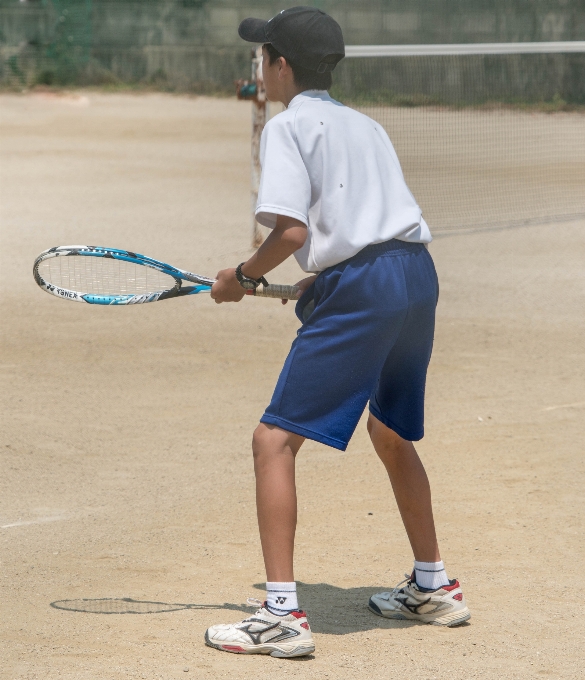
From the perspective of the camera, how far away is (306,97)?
3135 mm

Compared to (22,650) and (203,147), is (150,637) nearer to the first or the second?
(22,650)

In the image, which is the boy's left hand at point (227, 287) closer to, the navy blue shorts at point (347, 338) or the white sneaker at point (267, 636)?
the navy blue shorts at point (347, 338)

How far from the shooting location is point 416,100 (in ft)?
59.8

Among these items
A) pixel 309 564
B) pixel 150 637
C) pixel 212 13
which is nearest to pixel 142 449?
pixel 309 564

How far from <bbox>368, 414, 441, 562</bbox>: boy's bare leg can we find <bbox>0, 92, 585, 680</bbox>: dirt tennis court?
27 centimetres

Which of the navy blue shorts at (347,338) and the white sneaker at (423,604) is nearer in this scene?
the navy blue shorts at (347,338)

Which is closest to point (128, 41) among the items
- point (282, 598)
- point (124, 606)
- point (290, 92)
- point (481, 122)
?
point (481, 122)

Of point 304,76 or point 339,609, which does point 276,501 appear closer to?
point 339,609

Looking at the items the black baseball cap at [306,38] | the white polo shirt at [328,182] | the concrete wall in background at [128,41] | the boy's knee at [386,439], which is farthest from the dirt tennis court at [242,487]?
the concrete wall in background at [128,41]

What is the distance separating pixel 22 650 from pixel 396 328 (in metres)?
1.37

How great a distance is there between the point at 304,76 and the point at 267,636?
61.5 inches

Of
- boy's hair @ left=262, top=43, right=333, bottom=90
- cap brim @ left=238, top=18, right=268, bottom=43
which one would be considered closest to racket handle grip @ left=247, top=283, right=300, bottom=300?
boy's hair @ left=262, top=43, right=333, bottom=90

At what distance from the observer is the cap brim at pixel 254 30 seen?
10.5ft

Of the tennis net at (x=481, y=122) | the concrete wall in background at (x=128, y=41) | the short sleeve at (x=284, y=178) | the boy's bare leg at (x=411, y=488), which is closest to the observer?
the short sleeve at (x=284, y=178)
